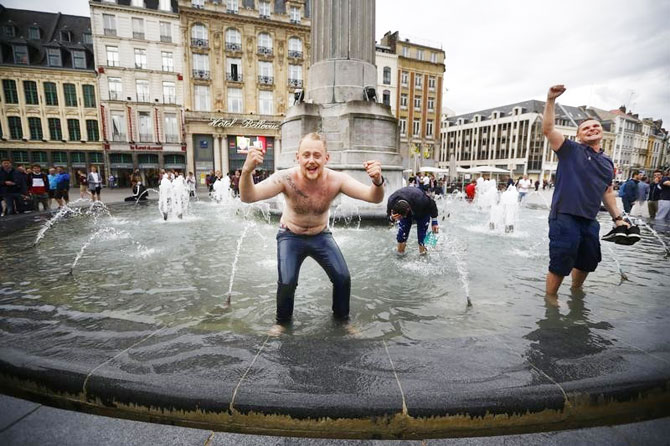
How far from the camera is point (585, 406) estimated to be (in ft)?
6.43

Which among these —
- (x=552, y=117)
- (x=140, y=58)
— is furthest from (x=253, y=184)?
(x=140, y=58)

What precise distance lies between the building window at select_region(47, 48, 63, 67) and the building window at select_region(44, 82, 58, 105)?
2.00m

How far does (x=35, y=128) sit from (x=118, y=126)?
806 cm

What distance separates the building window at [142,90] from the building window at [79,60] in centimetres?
619

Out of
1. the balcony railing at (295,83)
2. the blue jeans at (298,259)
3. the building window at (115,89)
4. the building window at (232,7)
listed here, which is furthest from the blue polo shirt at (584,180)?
the building window at (115,89)

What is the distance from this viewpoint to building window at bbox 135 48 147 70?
3412 centimetres

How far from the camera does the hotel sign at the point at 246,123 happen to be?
35500 mm

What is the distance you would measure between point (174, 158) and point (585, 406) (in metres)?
40.3

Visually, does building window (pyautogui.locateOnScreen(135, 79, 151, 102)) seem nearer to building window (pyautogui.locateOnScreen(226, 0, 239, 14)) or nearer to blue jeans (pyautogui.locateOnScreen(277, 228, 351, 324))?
building window (pyautogui.locateOnScreen(226, 0, 239, 14))

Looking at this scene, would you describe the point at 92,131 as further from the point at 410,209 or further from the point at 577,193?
the point at 577,193

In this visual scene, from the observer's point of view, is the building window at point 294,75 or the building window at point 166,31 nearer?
the building window at point 166,31

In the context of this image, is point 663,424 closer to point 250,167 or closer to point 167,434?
point 167,434

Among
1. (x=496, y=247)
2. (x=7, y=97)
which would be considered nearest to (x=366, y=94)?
(x=496, y=247)

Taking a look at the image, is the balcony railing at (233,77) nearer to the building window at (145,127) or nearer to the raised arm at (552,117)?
the building window at (145,127)
